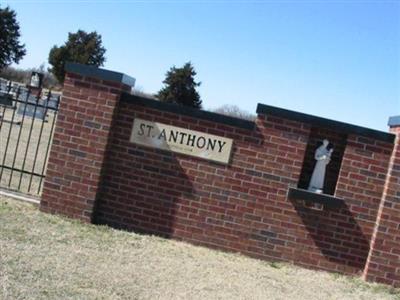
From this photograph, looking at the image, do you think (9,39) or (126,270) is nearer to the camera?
(126,270)

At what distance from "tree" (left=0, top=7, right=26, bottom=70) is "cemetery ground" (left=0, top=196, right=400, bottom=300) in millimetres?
59337

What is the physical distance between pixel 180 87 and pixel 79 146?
156 feet

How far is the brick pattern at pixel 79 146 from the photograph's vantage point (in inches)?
282

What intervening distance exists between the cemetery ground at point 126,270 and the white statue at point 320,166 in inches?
41.9

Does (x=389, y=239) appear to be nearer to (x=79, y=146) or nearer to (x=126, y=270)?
(x=126, y=270)

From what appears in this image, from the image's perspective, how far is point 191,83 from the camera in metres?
54.8

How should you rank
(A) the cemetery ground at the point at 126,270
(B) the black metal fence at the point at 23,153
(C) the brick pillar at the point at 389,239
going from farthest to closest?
(B) the black metal fence at the point at 23,153 < (C) the brick pillar at the point at 389,239 < (A) the cemetery ground at the point at 126,270

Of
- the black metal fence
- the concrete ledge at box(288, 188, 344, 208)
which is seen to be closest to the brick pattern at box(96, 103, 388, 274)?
the concrete ledge at box(288, 188, 344, 208)

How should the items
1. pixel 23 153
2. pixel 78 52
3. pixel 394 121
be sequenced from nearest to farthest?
pixel 394 121
pixel 23 153
pixel 78 52

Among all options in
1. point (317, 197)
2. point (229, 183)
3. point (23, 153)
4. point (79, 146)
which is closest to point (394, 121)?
point (317, 197)

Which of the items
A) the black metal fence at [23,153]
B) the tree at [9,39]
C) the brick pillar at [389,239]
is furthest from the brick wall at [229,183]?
the tree at [9,39]

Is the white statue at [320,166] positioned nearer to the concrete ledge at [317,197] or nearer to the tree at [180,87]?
the concrete ledge at [317,197]

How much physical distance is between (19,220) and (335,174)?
13.3 feet

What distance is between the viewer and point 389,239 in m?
6.89
